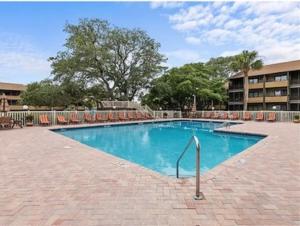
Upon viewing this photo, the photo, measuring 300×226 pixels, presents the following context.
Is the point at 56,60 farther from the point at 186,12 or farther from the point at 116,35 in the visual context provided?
the point at 186,12

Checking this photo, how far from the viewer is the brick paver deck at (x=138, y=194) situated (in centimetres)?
282

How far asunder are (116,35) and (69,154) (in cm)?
2114

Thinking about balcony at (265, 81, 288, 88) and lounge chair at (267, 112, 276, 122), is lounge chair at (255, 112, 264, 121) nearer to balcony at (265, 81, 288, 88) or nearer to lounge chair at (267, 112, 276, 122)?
lounge chair at (267, 112, 276, 122)

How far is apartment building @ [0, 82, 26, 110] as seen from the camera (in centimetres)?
4572

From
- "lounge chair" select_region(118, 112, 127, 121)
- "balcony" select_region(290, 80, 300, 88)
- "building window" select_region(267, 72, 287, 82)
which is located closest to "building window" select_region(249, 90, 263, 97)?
"building window" select_region(267, 72, 287, 82)

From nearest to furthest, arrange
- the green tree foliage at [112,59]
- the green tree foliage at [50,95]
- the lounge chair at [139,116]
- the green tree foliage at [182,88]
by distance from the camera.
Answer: the lounge chair at [139,116], the green tree foliage at [50,95], the green tree foliage at [112,59], the green tree foliage at [182,88]

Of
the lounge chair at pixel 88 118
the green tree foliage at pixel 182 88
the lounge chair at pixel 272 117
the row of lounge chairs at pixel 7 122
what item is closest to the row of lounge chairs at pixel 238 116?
the lounge chair at pixel 272 117

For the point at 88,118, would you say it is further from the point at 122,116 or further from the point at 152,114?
the point at 152,114

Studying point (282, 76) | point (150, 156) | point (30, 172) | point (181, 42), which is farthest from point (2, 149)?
point (282, 76)

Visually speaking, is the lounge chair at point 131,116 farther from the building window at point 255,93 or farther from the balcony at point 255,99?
the building window at point 255,93

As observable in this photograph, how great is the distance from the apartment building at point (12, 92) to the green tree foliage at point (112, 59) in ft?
84.6

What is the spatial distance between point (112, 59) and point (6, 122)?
14.4m

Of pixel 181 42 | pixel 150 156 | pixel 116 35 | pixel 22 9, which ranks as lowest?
pixel 150 156

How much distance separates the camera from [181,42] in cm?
2017
